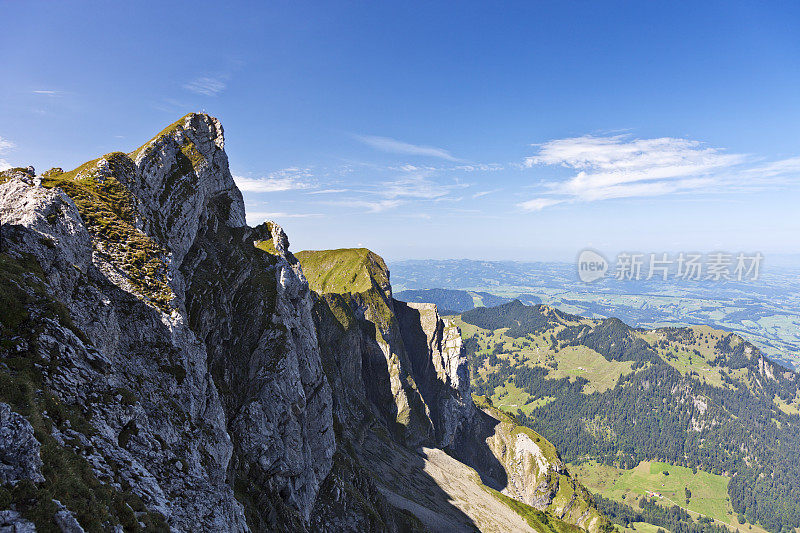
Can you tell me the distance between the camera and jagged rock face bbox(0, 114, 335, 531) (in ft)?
70.6

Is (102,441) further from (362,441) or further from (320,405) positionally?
(362,441)

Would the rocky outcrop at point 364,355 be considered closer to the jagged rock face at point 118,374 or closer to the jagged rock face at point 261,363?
the jagged rock face at point 261,363

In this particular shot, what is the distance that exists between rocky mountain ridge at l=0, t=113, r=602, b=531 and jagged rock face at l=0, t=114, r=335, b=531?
0.15 meters

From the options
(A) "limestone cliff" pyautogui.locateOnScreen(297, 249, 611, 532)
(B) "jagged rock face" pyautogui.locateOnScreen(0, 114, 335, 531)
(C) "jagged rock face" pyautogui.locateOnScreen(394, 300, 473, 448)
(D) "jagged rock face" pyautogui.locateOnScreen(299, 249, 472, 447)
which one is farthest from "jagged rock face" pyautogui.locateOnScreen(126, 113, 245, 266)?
(C) "jagged rock face" pyautogui.locateOnScreen(394, 300, 473, 448)

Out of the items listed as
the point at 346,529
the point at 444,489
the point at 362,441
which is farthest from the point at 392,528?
the point at 444,489

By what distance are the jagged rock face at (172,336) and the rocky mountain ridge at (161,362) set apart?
15 centimetres

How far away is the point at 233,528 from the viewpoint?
2609 centimetres

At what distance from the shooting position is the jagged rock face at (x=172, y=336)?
21.5 metres

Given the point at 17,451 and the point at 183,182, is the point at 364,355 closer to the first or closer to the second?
the point at 183,182

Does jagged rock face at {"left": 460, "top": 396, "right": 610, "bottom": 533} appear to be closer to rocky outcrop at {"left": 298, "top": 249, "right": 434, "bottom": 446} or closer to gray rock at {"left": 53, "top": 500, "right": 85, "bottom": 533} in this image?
rocky outcrop at {"left": 298, "top": 249, "right": 434, "bottom": 446}

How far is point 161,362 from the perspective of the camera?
31.4m

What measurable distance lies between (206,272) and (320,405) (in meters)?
32.5

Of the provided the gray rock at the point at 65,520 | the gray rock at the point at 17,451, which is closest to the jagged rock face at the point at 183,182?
the gray rock at the point at 17,451

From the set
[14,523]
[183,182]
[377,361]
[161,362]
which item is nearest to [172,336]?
[161,362]
